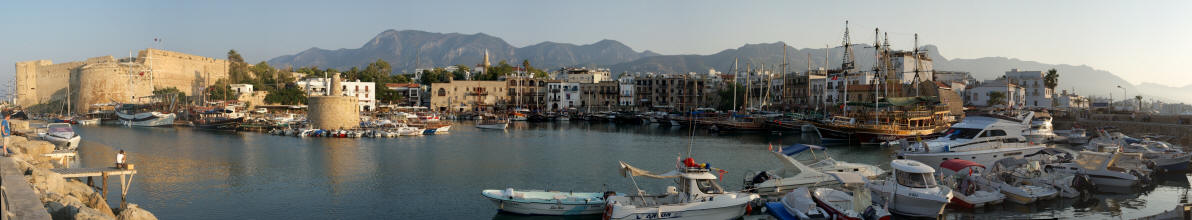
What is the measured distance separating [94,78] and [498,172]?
221 ft

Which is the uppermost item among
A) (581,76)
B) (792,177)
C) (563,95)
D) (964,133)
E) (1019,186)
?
(581,76)

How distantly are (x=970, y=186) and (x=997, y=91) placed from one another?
53.6 meters

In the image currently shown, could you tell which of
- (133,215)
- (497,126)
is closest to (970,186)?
(133,215)

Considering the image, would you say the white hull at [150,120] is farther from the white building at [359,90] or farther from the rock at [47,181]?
the rock at [47,181]

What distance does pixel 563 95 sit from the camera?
281 ft

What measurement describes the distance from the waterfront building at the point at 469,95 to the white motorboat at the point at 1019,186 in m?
69.7

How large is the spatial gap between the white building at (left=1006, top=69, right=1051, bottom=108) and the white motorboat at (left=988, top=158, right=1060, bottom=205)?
57.5 meters

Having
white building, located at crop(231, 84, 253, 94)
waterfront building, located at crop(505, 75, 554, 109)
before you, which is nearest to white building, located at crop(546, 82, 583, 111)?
waterfront building, located at crop(505, 75, 554, 109)

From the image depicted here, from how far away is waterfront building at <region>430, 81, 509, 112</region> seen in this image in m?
84.5

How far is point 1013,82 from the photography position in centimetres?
6738

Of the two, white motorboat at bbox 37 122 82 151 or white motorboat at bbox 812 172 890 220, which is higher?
white motorboat at bbox 37 122 82 151

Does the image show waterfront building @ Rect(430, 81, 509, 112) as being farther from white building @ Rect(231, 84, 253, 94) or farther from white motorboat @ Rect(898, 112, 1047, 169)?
white motorboat @ Rect(898, 112, 1047, 169)

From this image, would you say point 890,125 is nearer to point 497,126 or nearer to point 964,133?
point 964,133

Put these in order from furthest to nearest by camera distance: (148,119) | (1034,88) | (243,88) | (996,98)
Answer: (243,88)
(1034,88)
(996,98)
(148,119)
